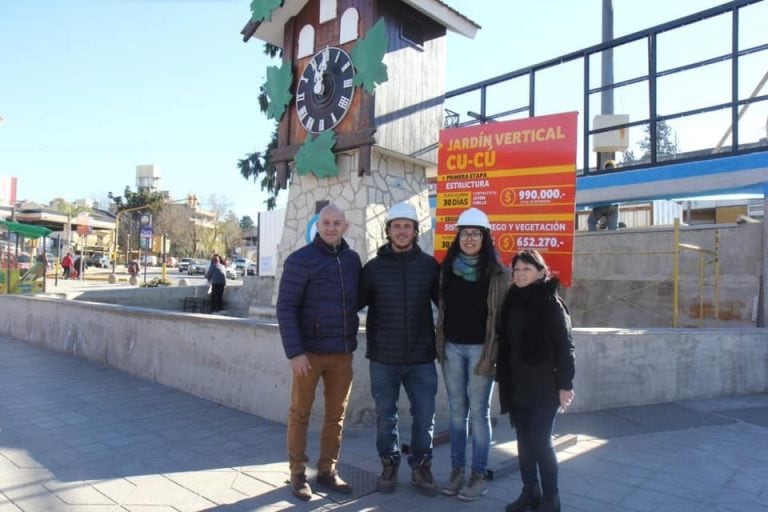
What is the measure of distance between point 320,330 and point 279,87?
580 cm

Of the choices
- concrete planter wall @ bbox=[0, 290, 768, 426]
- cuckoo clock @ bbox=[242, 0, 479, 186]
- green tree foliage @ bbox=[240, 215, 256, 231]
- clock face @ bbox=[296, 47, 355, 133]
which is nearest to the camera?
concrete planter wall @ bbox=[0, 290, 768, 426]

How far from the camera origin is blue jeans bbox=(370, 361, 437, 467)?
3688mm

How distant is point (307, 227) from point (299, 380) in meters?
4.65

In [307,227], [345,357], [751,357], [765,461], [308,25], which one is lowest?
[765,461]

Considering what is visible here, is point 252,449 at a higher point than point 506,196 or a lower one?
lower

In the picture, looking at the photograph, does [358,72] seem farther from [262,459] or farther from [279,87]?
[262,459]

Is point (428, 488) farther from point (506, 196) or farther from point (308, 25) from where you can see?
point (308, 25)

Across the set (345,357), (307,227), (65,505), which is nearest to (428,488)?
(345,357)

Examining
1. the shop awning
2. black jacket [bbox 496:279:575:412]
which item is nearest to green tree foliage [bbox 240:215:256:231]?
the shop awning

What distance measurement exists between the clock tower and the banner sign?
5.36 feet

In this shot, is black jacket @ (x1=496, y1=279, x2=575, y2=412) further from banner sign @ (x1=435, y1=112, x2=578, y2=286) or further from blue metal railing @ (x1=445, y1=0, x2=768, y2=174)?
blue metal railing @ (x1=445, y1=0, x2=768, y2=174)

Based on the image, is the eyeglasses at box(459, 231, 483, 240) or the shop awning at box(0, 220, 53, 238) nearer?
the eyeglasses at box(459, 231, 483, 240)

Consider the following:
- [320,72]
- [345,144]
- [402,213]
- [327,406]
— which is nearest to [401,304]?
[402,213]

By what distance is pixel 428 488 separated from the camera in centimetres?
362
